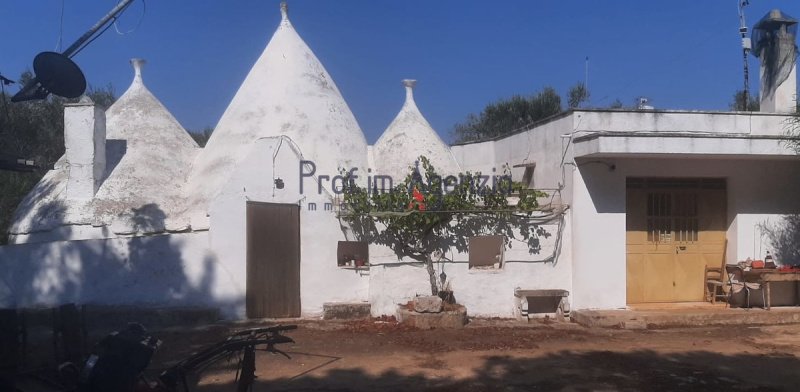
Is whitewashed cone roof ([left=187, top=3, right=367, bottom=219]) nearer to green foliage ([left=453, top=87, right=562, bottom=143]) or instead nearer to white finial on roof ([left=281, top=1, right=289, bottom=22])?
white finial on roof ([left=281, top=1, right=289, bottom=22])

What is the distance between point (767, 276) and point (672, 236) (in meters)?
1.69

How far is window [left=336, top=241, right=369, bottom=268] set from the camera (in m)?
12.0

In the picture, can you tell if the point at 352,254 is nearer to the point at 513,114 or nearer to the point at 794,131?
the point at 794,131

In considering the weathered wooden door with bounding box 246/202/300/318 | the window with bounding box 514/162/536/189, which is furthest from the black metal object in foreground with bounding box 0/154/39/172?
the window with bounding box 514/162/536/189

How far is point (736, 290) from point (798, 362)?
340 cm

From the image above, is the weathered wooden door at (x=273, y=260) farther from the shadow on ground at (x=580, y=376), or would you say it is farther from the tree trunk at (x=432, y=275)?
the shadow on ground at (x=580, y=376)

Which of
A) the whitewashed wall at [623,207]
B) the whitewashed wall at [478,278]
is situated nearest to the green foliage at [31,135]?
the whitewashed wall at [478,278]

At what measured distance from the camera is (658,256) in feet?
41.2

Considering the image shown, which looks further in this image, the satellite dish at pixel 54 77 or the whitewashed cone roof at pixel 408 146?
the whitewashed cone roof at pixel 408 146

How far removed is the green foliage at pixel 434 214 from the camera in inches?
448

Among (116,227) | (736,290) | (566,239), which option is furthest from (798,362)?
(116,227)

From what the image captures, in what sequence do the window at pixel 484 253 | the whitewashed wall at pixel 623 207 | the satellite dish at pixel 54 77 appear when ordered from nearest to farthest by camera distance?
1. the satellite dish at pixel 54 77
2. the whitewashed wall at pixel 623 207
3. the window at pixel 484 253

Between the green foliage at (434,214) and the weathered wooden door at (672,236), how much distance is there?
78.4 inches

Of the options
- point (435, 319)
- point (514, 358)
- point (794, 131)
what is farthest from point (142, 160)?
point (794, 131)
